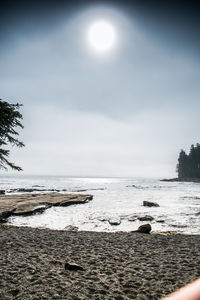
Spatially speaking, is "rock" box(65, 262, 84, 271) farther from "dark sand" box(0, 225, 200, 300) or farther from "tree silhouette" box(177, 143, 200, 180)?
"tree silhouette" box(177, 143, 200, 180)

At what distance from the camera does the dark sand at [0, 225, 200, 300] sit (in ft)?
13.5

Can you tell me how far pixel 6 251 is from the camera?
6637 mm

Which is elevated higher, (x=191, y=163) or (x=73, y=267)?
(x=191, y=163)

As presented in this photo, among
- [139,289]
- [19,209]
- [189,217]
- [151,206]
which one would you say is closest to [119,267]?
[139,289]

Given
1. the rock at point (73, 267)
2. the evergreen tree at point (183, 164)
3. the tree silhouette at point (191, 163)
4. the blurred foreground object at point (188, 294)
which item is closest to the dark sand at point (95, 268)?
the rock at point (73, 267)

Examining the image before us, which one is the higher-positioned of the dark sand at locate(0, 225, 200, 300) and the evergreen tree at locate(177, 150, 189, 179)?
the evergreen tree at locate(177, 150, 189, 179)

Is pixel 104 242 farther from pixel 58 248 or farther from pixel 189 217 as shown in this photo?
pixel 189 217

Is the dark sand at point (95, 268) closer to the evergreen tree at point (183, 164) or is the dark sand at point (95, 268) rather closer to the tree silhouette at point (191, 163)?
the tree silhouette at point (191, 163)

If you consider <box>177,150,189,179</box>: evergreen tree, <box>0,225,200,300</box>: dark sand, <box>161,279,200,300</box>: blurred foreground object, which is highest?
<box>177,150,189,179</box>: evergreen tree

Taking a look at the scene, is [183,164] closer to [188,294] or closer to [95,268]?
[95,268]

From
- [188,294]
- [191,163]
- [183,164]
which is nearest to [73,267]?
[188,294]

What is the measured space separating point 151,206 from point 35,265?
20603 millimetres

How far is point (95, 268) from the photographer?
542 cm

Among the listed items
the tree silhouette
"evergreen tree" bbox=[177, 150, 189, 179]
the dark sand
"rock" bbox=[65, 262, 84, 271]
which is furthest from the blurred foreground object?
"evergreen tree" bbox=[177, 150, 189, 179]
